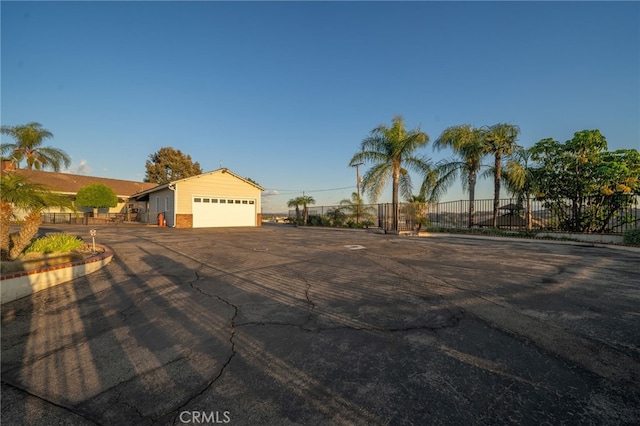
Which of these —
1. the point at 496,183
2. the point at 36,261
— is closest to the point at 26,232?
the point at 36,261

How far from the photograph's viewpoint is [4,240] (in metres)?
5.89

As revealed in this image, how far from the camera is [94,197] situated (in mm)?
25062

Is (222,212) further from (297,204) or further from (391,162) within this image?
(391,162)

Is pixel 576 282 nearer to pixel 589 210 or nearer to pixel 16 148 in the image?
pixel 589 210

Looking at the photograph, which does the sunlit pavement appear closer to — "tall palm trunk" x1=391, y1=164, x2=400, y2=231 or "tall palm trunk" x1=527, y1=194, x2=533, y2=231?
"tall palm trunk" x1=527, y1=194, x2=533, y2=231

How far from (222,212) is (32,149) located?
802 inches

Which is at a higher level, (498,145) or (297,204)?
(498,145)

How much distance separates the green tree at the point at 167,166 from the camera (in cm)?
4872

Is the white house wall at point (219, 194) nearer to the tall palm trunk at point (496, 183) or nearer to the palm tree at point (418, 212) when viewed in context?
the palm tree at point (418, 212)

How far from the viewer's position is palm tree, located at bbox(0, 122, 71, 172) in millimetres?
25078

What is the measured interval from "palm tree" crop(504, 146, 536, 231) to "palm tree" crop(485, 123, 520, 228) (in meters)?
0.43

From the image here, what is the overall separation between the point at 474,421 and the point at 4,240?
909 centimetres

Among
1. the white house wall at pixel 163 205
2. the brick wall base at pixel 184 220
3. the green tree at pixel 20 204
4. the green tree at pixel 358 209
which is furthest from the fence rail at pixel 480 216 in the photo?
the green tree at pixel 20 204

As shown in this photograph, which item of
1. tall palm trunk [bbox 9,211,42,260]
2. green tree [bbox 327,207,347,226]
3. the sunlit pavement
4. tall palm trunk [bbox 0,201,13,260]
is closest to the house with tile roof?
green tree [bbox 327,207,347,226]
